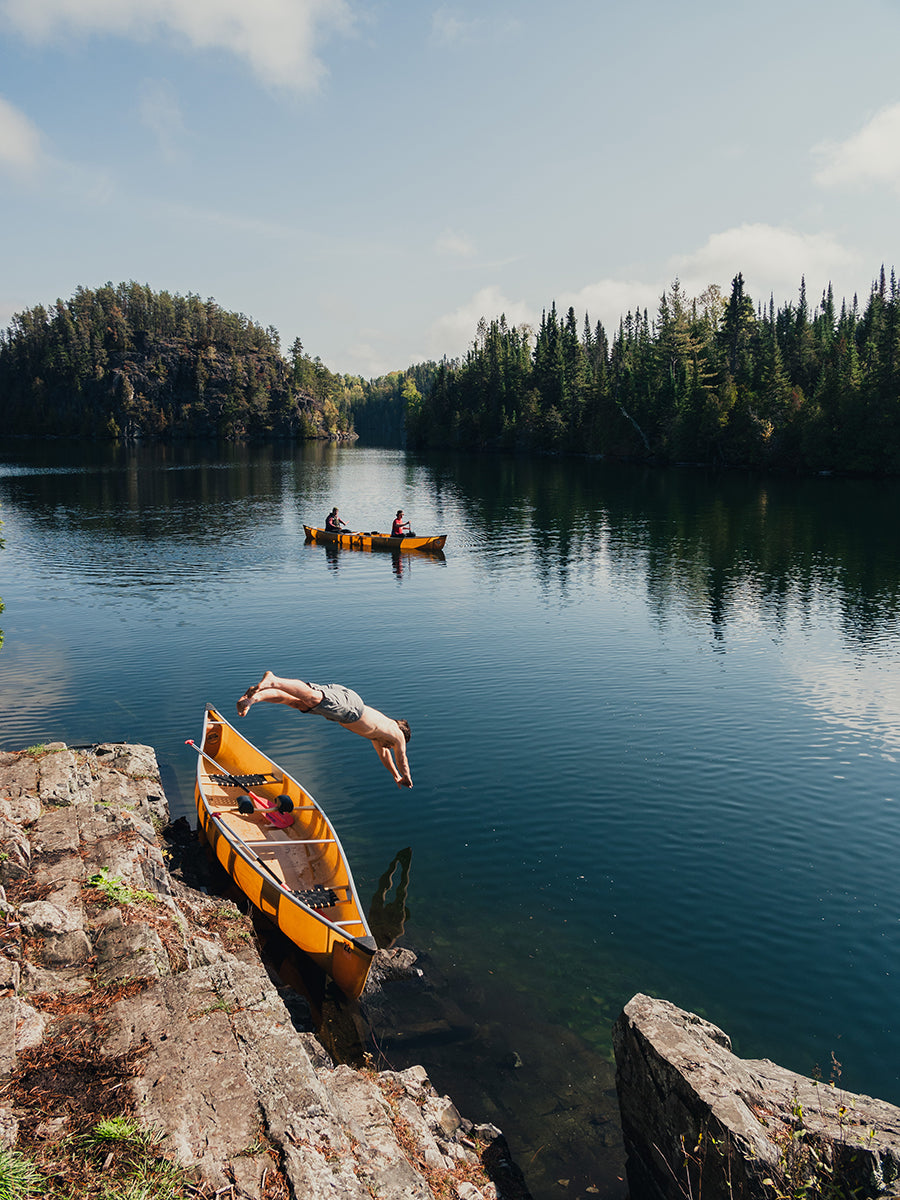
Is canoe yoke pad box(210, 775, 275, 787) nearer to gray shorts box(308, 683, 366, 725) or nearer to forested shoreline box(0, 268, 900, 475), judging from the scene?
gray shorts box(308, 683, 366, 725)

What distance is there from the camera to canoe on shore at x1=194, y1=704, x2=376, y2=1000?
11.1 meters

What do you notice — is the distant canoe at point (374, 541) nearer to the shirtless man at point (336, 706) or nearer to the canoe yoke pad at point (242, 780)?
the canoe yoke pad at point (242, 780)

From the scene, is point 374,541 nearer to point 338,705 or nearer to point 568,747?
point 568,747

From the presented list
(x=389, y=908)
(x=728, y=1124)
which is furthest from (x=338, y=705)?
(x=728, y=1124)

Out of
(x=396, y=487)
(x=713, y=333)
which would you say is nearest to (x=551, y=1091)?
(x=396, y=487)

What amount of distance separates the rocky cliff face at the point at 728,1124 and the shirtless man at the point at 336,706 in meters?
5.93

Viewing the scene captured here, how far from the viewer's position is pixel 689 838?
1482 centimetres

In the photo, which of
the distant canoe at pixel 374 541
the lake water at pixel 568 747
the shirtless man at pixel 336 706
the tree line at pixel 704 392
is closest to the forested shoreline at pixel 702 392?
the tree line at pixel 704 392

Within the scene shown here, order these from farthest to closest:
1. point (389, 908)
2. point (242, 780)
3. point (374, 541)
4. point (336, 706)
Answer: point (374, 541), point (242, 780), point (389, 908), point (336, 706)

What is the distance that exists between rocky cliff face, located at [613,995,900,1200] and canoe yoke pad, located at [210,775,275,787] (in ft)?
31.5

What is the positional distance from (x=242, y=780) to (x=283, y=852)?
2.29 metres

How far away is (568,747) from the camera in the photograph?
1888 cm

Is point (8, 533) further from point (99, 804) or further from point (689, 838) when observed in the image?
point (689, 838)

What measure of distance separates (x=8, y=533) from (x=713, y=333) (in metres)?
100
